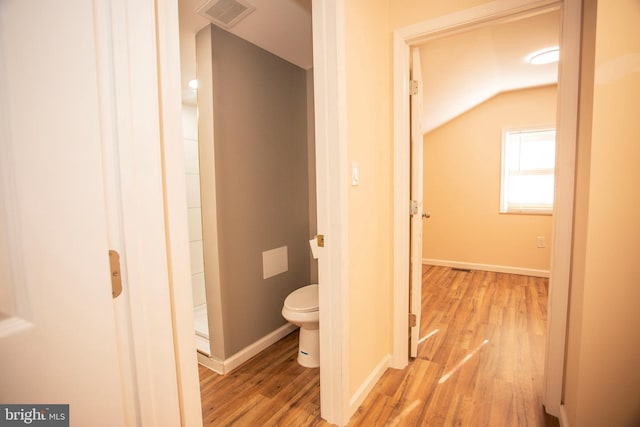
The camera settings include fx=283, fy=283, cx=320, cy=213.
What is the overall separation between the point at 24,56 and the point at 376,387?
6.58 ft

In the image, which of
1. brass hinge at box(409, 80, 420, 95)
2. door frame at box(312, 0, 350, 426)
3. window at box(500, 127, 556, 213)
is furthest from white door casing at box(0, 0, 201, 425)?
window at box(500, 127, 556, 213)

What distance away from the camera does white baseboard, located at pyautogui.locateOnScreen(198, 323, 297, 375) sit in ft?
6.25

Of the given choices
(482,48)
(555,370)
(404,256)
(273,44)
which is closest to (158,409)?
(404,256)

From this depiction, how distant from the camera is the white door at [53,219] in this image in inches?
17.6

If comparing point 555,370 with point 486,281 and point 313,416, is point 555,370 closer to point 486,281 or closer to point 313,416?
point 313,416

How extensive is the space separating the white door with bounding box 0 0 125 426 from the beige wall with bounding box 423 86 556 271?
4.44 metres

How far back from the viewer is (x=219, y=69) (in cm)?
185

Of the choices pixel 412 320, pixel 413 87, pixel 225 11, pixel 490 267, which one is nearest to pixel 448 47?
pixel 413 87

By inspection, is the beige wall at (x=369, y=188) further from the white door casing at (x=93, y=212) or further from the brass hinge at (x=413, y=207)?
the white door casing at (x=93, y=212)

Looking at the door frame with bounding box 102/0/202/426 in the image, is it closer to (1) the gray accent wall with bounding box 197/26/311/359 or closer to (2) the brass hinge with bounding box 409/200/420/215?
(1) the gray accent wall with bounding box 197/26/311/359

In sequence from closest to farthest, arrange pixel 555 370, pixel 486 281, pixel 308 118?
1. pixel 555 370
2. pixel 308 118
3. pixel 486 281

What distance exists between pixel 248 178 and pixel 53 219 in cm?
159

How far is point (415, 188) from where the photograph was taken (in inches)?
76.6

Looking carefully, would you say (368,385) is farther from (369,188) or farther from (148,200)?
(148,200)
